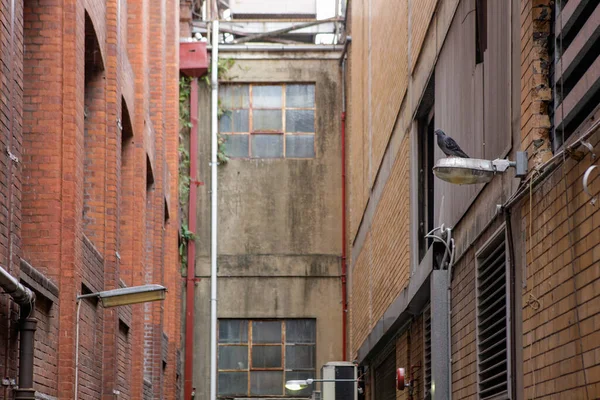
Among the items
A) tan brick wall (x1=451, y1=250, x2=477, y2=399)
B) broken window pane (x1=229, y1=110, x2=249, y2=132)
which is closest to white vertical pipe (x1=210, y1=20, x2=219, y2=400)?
broken window pane (x1=229, y1=110, x2=249, y2=132)

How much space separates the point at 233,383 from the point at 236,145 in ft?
20.3

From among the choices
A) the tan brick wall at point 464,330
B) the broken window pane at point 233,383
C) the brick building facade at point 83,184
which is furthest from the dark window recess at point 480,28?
the broken window pane at point 233,383

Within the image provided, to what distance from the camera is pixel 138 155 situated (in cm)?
1944

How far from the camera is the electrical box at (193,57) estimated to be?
95.6 feet

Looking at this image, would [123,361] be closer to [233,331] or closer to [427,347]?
[427,347]

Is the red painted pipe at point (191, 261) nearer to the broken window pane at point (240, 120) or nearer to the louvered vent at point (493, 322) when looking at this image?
the broken window pane at point (240, 120)

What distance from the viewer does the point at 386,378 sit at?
20.3 meters

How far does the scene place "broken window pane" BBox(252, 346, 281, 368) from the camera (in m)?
29.6

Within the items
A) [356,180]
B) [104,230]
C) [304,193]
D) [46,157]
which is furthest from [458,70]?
[304,193]

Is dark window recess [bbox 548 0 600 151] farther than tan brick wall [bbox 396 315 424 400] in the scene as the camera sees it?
No

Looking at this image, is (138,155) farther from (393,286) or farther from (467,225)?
(467,225)

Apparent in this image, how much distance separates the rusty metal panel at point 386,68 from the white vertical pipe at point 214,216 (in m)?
8.27

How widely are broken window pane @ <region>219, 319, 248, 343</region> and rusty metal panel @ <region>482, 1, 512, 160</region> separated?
20.0 meters

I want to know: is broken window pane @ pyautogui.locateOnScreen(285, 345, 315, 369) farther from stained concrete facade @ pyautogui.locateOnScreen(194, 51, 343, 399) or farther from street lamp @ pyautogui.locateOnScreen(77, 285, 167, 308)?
street lamp @ pyautogui.locateOnScreen(77, 285, 167, 308)
